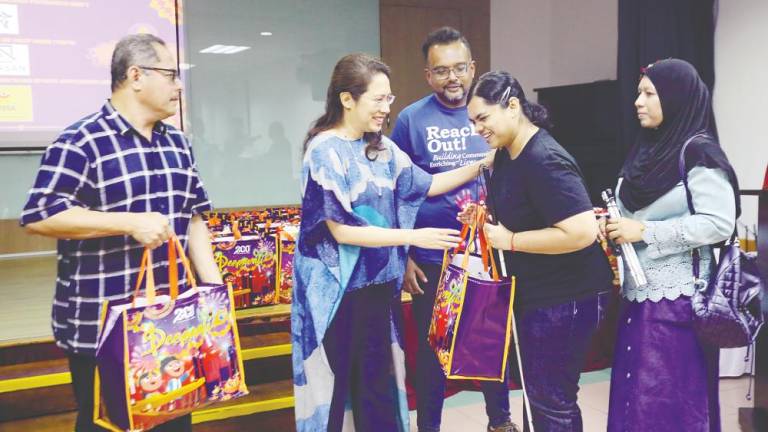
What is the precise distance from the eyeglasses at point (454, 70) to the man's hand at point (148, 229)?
1.20m

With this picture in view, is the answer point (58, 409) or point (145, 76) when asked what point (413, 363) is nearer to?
point (58, 409)

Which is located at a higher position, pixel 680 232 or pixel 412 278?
pixel 680 232

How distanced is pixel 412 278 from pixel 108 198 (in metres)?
1.12

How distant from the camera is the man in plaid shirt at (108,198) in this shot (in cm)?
157

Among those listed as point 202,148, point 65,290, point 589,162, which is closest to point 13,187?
point 202,148

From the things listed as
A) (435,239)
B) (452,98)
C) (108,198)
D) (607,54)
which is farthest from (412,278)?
(607,54)

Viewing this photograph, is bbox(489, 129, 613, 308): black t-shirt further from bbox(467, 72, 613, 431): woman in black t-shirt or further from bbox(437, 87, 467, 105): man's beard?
bbox(437, 87, 467, 105): man's beard

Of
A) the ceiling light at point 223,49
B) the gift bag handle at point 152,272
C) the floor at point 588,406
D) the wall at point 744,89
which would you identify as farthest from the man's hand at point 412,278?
the ceiling light at point 223,49

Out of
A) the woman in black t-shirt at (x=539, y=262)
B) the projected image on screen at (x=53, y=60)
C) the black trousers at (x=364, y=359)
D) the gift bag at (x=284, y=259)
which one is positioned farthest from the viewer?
the projected image on screen at (x=53, y=60)

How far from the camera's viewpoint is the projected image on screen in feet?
15.0

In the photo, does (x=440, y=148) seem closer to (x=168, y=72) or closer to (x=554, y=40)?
(x=168, y=72)

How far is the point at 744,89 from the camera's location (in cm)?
443

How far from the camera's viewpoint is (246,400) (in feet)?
9.29

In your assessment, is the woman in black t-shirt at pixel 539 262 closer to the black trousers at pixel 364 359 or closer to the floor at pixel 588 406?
the black trousers at pixel 364 359
